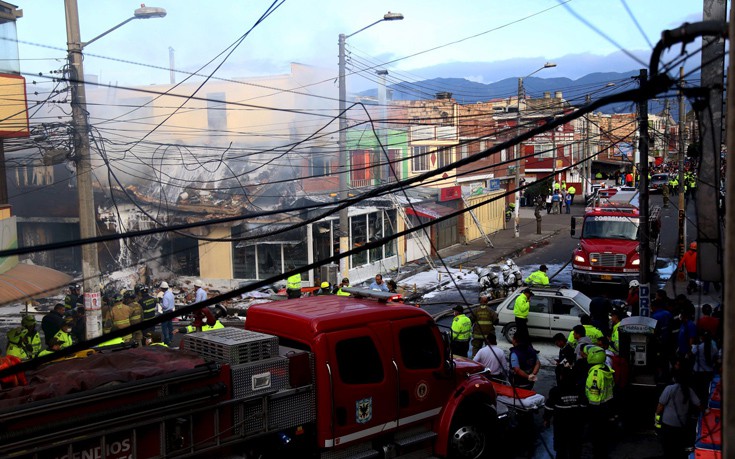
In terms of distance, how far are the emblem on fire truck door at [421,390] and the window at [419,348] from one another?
168 millimetres

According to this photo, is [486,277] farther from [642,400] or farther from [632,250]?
[642,400]

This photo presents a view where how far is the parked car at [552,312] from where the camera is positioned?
47.1ft

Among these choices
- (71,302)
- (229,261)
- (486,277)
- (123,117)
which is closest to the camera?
(71,302)

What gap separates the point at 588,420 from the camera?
8445 millimetres

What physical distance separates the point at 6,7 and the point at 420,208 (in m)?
15.8

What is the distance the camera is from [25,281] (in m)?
17.4

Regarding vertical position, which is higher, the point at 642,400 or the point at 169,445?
the point at 169,445

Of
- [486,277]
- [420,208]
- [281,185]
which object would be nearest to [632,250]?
[486,277]

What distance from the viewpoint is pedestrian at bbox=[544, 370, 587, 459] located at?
8.15 metres

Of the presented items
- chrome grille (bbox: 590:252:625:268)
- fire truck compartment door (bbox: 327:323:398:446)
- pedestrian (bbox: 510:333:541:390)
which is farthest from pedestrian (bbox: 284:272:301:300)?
chrome grille (bbox: 590:252:625:268)

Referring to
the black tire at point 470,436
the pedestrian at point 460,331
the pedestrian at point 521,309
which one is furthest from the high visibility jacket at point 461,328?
the black tire at point 470,436

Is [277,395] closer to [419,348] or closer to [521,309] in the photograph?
[419,348]

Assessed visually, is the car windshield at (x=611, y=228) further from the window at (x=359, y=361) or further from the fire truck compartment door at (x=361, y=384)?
the window at (x=359, y=361)

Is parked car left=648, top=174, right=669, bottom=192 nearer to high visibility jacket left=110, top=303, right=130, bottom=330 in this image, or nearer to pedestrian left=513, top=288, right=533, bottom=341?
pedestrian left=513, top=288, right=533, bottom=341
